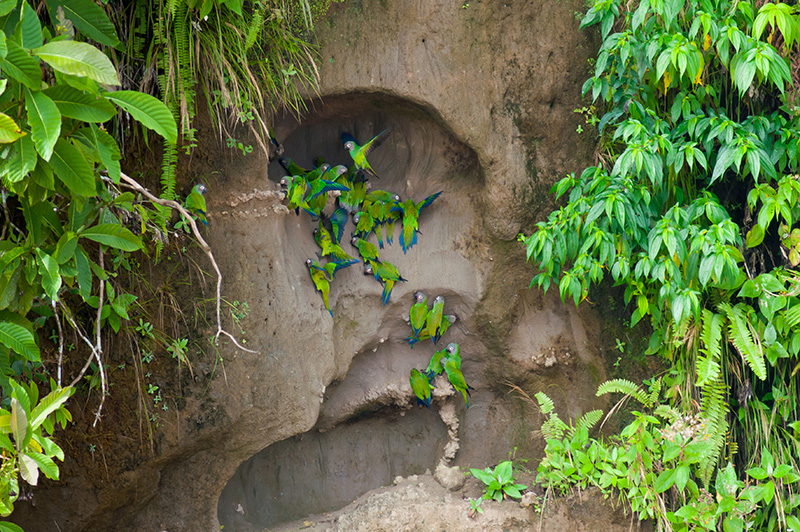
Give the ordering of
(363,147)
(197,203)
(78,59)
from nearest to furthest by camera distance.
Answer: (78,59) → (197,203) → (363,147)

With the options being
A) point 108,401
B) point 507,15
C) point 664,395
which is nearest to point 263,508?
point 108,401

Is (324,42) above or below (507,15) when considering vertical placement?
below

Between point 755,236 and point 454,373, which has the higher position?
point 755,236

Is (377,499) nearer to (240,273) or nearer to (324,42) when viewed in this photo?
(240,273)

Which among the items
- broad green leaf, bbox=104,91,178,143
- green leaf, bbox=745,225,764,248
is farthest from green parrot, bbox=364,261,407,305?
broad green leaf, bbox=104,91,178,143

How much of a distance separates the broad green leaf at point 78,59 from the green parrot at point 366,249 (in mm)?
2200

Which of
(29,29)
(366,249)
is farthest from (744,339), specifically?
(29,29)

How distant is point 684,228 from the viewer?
118 inches

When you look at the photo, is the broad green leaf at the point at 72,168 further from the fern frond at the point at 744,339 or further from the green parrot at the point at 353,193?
the fern frond at the point at 744,339

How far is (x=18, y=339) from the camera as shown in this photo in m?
2.15

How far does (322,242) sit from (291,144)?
61 cm

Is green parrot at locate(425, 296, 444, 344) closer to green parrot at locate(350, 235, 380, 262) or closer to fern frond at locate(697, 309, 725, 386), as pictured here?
green parrot at locate(350, 235, 380, 262)

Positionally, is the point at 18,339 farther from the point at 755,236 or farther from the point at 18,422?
the point at 755,236

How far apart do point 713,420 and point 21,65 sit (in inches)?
129
